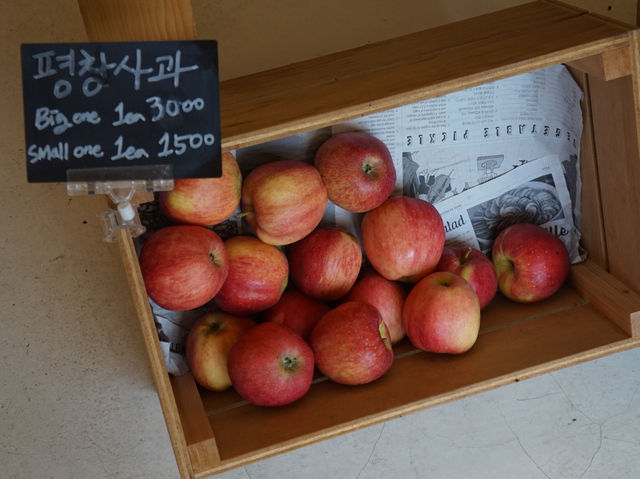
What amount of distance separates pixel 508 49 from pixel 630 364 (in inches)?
31.6

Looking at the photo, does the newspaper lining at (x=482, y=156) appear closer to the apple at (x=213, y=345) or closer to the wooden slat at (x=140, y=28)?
the apple at (x=213, y=345)

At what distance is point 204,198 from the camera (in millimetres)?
1088

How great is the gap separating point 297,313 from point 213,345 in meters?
0.15

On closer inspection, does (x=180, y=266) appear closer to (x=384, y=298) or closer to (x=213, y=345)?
(x=213, y=345)

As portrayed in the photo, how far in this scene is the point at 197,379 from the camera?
3.89 ft

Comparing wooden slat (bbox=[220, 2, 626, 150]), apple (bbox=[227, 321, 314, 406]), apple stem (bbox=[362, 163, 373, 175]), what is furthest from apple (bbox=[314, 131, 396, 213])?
apple (bbox=[227, 321, 314, 406])

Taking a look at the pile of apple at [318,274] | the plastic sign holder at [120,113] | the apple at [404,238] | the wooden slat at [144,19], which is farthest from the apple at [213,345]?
the wooden slat at [144,19]

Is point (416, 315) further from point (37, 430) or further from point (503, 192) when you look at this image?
point (37, 430)

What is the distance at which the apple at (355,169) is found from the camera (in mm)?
1162

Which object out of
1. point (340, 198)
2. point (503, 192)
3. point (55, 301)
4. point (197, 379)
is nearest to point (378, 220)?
point (340, 198)

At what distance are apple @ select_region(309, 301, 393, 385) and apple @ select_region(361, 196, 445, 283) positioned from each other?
3.8 inches

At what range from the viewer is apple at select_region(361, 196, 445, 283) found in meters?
1.19

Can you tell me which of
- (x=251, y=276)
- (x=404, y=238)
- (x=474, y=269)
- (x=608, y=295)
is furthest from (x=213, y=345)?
(x=608, y=295)

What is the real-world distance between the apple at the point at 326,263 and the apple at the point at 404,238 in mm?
40
